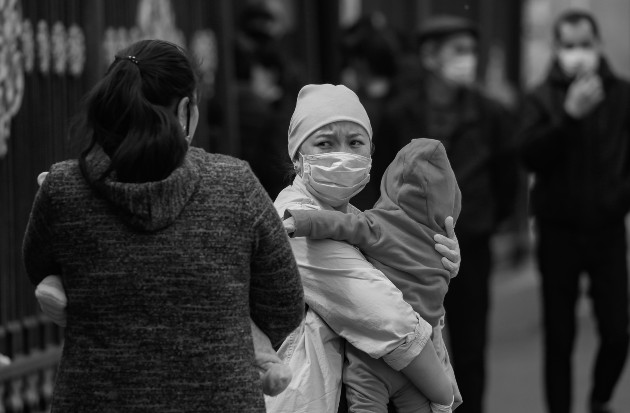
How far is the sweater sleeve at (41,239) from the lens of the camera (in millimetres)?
2971

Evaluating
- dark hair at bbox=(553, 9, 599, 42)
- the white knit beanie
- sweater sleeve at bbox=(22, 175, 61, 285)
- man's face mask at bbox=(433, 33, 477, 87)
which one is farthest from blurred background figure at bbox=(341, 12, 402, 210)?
sweater sleeve at bbox=(22, 175, 61, 285)

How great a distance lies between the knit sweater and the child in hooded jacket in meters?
0.46

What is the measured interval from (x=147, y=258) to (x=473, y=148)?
4.03 m

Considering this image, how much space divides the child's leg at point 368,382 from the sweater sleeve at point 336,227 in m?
0.27

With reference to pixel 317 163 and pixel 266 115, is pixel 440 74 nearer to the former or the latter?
pixel 266 115

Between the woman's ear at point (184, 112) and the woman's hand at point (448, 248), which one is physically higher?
the woman's ear at point (184, 112)

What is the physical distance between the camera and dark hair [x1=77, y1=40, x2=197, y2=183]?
294 cm

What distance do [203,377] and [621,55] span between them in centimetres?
1373

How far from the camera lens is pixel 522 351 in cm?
1031

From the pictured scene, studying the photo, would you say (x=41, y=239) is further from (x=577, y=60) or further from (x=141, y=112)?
(x=577, y=60)

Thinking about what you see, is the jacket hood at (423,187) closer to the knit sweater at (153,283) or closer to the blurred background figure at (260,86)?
the knit sweater at (153,283)

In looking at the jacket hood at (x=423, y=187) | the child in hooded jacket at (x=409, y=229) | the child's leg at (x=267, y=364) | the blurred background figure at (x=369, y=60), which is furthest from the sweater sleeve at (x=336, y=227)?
the blurred background figure at (x=369, y=60)

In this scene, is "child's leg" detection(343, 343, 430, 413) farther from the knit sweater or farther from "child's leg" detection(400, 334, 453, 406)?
the knit sweater

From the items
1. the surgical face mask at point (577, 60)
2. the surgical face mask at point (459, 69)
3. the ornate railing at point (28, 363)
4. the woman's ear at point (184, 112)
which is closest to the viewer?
the woman's ear at point (184, 112)
